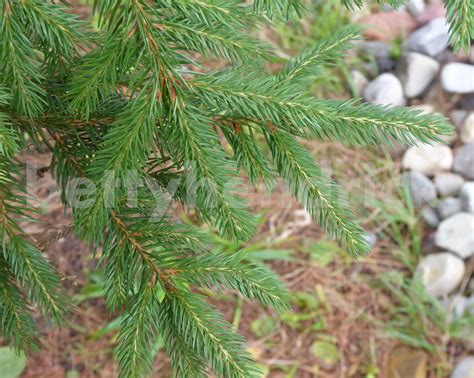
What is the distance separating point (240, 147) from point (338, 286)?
4.78 feet

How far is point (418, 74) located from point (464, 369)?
139cm

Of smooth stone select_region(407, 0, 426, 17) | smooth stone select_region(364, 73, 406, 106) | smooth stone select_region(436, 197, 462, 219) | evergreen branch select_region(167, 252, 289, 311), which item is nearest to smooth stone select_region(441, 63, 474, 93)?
smooth stone select_region(364, 73, 406, 106)

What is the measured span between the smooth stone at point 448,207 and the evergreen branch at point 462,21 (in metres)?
1.84

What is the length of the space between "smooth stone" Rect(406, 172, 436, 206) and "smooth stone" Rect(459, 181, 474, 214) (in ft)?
0.39

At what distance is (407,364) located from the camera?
82.0 inches

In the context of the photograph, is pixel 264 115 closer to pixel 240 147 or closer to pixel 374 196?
pixel 240 147

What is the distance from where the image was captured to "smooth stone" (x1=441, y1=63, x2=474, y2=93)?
105 inches

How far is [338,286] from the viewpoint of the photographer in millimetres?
2248

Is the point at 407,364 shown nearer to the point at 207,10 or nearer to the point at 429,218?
the point at 429,218

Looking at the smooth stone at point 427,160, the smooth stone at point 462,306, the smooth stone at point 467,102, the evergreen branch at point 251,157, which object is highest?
the evergreen branch at point 251,157

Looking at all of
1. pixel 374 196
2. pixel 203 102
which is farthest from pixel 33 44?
pixel 374 196

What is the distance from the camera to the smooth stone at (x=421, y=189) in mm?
2455

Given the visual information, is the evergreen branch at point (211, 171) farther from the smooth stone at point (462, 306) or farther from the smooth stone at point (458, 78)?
the smooth stone at point (458, 78)

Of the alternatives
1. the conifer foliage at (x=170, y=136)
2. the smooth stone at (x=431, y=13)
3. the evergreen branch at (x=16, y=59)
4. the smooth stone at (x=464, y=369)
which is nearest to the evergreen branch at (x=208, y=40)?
the conifer foliage at (x=170, y=136)
